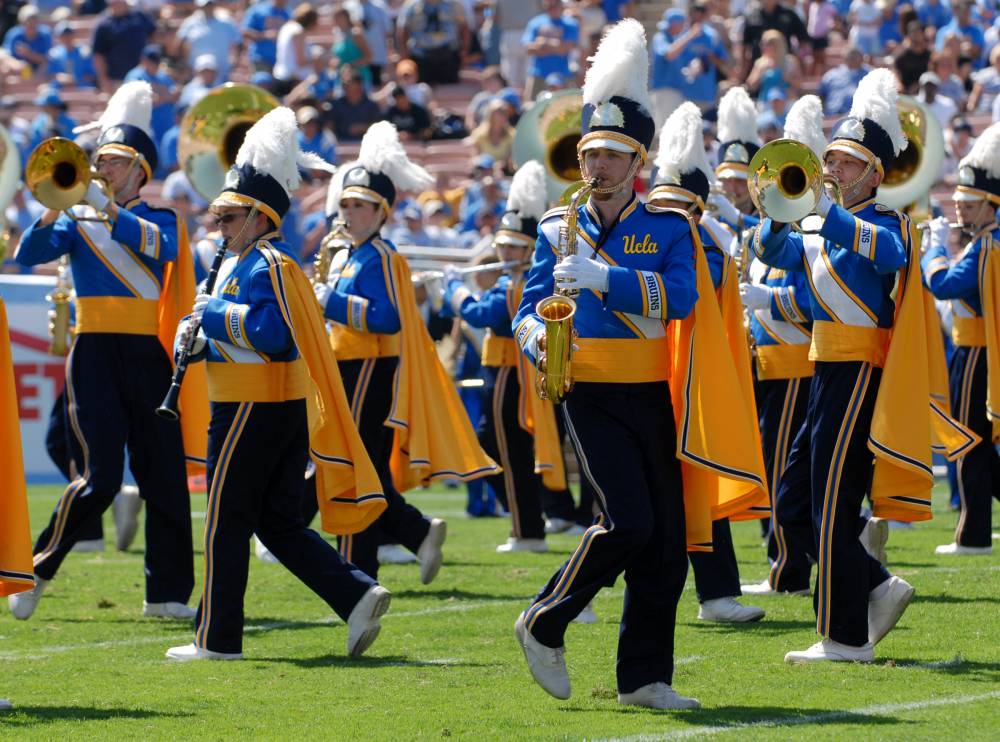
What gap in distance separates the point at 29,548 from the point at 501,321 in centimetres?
561

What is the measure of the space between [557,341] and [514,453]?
6.03m

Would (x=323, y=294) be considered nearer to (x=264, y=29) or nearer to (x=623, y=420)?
(x=623, y=420)

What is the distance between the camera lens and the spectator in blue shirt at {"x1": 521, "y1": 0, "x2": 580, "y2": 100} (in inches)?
798

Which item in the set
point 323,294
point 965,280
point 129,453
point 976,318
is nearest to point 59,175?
point 129,453

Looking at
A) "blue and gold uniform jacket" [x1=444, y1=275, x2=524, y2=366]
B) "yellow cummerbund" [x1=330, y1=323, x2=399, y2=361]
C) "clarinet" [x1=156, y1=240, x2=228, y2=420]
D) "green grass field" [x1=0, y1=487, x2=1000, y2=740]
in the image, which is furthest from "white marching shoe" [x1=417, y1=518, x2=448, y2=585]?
"clarinet" [x1=156, y1=240, x2=228, y2=420]

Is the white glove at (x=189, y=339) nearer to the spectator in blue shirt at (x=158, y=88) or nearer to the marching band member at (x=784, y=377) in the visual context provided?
the marching band member at (x=784, y=377)

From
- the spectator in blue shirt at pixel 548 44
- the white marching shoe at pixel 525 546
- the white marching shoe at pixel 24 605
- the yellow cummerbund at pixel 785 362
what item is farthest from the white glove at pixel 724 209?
the spectator in blue shirt at pixel 548 44

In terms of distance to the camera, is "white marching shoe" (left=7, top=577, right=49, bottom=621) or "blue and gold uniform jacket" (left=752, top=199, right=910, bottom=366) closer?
"blue and gold uniform jacket" (left=752, top=199, right=910, bottom=366)

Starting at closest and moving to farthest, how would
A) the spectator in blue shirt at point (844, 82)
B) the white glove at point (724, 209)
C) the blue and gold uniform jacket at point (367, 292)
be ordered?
the blue and gold uniform jacket at point (367, 292) < the white glove at point (724, 209) < the spectator in blue shirt at point (844, 82)

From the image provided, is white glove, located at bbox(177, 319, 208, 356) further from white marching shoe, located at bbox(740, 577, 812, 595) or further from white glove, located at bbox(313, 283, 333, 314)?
white marching shoe, located at bbox(740, 577, 812, 595)

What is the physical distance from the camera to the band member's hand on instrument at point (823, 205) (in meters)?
7.12

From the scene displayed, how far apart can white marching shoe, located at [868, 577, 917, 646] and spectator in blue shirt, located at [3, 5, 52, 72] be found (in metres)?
19.4

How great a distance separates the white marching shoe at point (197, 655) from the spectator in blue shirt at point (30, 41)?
59.9ft

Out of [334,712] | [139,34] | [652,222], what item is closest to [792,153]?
[652,222]
